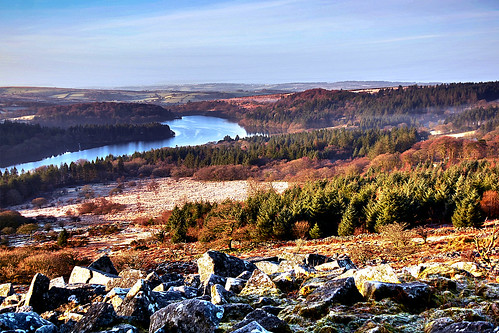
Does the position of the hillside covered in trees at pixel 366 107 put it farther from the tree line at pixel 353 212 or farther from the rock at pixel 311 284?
the rock at pixel 311 284

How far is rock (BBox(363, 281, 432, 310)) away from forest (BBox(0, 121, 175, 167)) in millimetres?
119130

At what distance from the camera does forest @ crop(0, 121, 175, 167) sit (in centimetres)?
10850

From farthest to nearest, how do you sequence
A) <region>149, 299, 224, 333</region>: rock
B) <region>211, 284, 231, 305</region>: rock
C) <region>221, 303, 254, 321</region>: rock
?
<region>211, 284, 231, 305</region>: rock → <region>221, 303, 254, 321</region>: rock → <region>149, 299, 224, 333</region>: rock

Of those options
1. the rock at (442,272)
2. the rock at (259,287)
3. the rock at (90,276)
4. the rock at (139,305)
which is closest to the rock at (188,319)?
the rock at (139,305)

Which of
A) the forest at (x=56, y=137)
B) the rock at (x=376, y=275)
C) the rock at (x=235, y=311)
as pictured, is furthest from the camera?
the forest at (x=56, y=137)

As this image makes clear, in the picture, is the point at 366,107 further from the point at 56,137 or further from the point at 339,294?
the point at 339,294

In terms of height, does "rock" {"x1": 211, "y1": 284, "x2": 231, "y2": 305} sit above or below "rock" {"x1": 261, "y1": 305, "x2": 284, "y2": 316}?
below

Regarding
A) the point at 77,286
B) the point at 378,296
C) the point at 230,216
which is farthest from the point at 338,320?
the point at 230,216

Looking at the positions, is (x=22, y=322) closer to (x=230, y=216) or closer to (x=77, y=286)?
(x=77, y=286)

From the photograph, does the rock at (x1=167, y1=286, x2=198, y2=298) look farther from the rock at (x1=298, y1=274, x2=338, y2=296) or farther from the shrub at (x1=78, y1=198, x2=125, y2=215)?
the shrub at (x1=78, y1=198, x2=125, y2=215)

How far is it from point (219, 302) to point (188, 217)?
29.1 metres

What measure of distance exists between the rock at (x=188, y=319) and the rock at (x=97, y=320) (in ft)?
2.13

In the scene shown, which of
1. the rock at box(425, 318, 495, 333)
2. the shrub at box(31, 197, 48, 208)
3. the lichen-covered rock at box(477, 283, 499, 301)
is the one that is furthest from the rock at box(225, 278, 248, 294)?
the shrub at box(31, 197, 48, 208)

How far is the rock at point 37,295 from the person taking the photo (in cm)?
611
